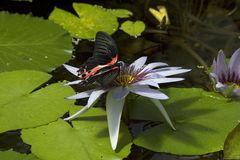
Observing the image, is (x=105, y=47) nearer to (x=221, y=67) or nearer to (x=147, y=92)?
(x=147, y=92)

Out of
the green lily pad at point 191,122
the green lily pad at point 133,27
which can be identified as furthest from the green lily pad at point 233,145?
the green lily pad at point 133,27

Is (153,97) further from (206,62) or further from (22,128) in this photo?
(206,62)

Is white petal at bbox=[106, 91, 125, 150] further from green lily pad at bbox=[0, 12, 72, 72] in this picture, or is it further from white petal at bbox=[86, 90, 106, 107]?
green lily pad at bbox=[0, 12, 72, 72]

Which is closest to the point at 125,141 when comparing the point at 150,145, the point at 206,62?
the point at 150,145

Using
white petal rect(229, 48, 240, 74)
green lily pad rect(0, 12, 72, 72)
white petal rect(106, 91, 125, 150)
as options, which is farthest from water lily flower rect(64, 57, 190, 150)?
green lily pad rect(0, 12, 72, 72)

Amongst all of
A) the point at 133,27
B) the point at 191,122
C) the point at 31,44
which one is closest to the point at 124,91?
the point at 191,122

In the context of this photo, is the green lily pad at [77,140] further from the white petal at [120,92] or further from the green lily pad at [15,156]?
the white petal at [120,92]
